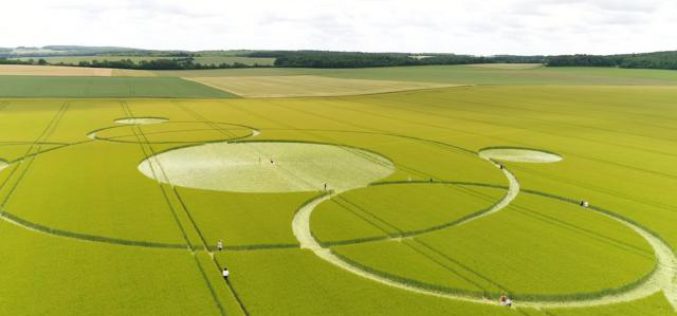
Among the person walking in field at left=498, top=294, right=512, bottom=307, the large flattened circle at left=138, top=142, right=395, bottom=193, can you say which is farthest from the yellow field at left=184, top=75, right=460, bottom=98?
the person walking in field at left=498, top=294, right=512, bottom=307

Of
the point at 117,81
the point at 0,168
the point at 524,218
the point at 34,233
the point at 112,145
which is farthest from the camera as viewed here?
the point at 117,81

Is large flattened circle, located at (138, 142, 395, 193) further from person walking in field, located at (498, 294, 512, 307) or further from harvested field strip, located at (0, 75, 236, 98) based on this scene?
harvested field strip, located at (0, 75, 236, 98)

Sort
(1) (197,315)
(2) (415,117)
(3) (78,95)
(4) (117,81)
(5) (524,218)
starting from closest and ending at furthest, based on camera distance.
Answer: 1. (1) (197,315)
2. (5) (524,218)
3. (2) (415,117)
4. (3) (78,95)
5. (4) (117,81)

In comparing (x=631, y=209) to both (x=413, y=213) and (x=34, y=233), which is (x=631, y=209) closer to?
(x=413, y=213)

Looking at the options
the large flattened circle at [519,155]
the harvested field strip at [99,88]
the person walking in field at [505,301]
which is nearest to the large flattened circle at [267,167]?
the large flattened circle at [519,155]

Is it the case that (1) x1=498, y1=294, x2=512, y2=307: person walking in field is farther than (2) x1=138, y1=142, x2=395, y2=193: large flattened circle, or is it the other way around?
(2) x1=138, y1=142, x2=395, y2=193: large flattened circle

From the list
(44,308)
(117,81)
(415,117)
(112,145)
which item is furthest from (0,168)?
(117,81)

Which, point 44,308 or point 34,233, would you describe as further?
point 34,233
